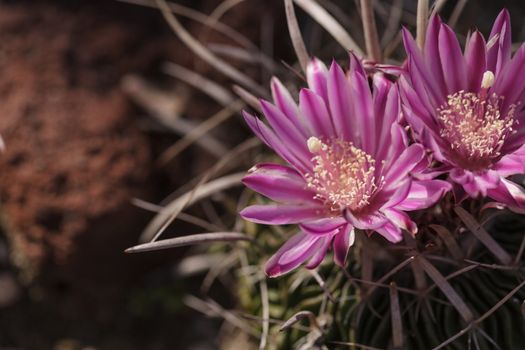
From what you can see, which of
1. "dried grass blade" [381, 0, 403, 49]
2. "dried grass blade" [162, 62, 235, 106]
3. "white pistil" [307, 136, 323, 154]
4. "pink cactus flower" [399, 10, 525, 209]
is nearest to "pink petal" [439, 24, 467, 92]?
"pink cactus flower" [399, 10, 525, 209]

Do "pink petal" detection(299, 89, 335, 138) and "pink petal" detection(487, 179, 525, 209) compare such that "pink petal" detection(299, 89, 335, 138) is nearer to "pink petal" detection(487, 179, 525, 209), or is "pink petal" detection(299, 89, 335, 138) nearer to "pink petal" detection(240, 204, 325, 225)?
"pink petal" detection(240, 204, 325, 225)

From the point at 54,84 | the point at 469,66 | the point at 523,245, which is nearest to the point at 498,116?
the point at 469,66

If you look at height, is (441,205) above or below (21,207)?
above

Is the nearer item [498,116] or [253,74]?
[498,116]

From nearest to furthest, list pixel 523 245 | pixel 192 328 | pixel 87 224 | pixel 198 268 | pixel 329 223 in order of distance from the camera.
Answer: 1. pixel 329 223
2. pixel 523 245
3. pixel 87 224
4. pixel 198 268
5. pixel 192 328

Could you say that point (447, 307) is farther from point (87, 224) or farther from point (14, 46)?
point (14, 46)

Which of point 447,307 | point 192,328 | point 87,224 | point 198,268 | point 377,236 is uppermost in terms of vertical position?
point 377,236

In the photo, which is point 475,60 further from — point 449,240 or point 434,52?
point 449,240

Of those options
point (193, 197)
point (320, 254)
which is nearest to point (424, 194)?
point (320, 254)
